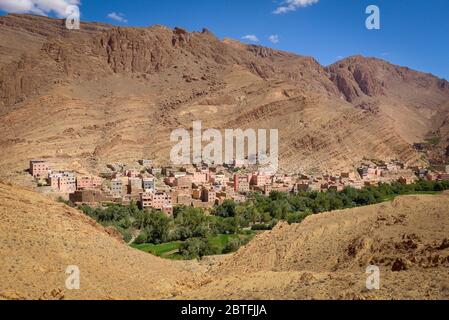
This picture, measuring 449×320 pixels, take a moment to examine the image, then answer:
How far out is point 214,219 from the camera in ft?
109

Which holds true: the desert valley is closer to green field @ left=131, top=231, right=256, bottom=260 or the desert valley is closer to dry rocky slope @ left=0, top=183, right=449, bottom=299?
dry rocky slope @ left=0, top=183, right=449, bottom=299

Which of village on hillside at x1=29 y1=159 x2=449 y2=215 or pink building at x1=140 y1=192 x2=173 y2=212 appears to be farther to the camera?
village on hillside at x1=29 y1=159 x2=449 y2=215

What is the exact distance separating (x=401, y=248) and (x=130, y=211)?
85.8 feet

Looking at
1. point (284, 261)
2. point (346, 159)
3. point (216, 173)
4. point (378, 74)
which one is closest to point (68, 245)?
point (284, 261)

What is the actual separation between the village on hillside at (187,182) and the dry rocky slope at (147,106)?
12.5 feet

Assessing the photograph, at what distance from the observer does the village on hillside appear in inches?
1480

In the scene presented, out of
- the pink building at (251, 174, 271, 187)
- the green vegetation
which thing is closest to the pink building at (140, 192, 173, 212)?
the green vegetation

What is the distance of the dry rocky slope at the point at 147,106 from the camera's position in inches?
2290

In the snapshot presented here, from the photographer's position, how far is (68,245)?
11125 mm

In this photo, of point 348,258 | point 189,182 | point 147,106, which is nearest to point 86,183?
point 189,182

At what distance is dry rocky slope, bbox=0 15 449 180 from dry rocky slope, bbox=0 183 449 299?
34.8 m

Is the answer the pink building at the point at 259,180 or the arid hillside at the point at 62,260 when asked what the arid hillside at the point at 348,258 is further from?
the pink building at the point at 259,180

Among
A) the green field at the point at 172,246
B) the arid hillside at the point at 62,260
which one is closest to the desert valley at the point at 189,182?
the arid hillside at the point at 62,260

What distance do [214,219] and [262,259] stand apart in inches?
811
